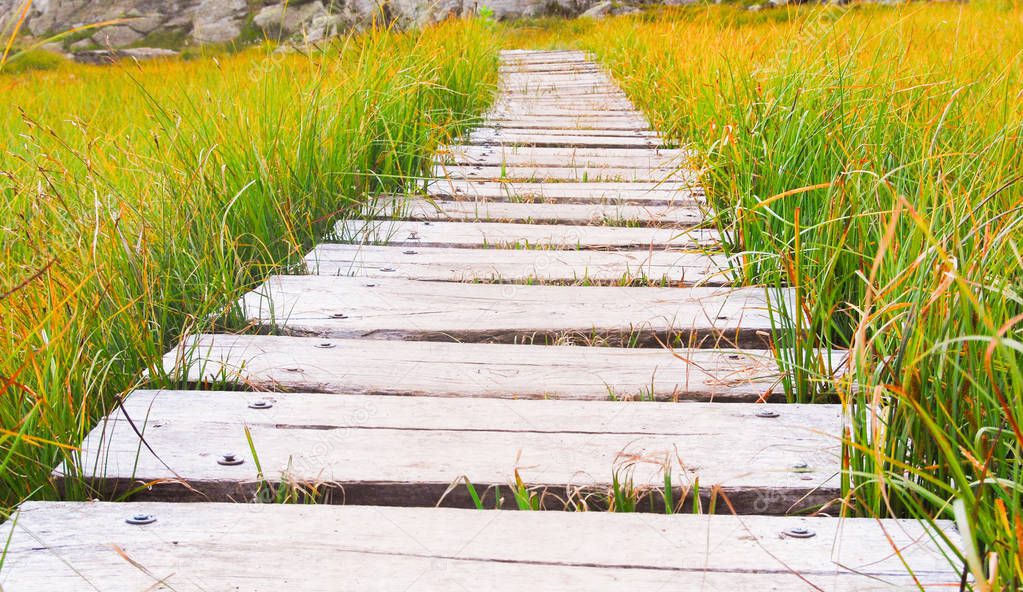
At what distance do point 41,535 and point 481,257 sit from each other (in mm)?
1826

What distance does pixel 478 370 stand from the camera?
6.76 ft

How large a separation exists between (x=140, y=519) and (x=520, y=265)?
5.47ft

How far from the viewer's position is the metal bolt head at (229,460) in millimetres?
1612

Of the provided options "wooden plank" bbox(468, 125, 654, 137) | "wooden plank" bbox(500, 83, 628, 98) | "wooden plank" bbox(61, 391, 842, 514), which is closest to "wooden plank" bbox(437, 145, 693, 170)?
"wooden plank" bbox(468, 125, 654, 137)

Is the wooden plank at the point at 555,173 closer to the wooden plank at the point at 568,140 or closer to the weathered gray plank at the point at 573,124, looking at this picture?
the wooden plank at the point at 568,140

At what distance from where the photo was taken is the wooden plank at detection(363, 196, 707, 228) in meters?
3.51

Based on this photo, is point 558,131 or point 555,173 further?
point 558,131

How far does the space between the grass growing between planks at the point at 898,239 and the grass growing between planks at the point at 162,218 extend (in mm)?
1205

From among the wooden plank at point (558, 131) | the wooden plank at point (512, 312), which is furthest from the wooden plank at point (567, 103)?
the wooden plank at point (512, 312)

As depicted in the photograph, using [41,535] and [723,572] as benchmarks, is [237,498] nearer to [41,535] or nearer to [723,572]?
[41,535]

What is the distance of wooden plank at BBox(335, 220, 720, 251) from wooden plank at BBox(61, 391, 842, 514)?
4.48ft

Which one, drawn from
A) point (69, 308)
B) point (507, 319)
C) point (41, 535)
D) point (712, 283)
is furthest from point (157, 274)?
point (712, 283)

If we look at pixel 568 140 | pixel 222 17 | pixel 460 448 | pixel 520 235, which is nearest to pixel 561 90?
pixel 568 140

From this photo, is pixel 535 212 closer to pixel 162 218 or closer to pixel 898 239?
pixel 162 218
